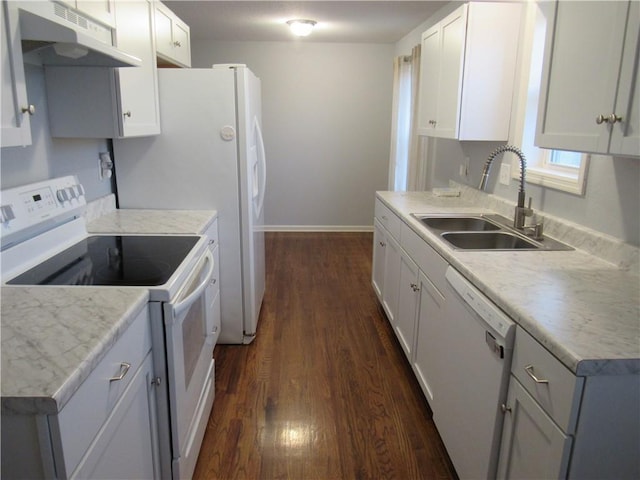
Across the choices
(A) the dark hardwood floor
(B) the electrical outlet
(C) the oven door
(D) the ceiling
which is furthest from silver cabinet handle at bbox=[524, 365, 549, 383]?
(D) the ceiling

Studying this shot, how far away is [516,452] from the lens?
51.1 inches

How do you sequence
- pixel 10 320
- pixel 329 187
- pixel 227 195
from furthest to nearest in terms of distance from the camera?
pixel 329 187
pixel 227 195
pixel 10 320

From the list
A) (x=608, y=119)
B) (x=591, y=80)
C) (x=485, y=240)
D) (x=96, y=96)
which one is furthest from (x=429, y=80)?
(x=96, y=96)

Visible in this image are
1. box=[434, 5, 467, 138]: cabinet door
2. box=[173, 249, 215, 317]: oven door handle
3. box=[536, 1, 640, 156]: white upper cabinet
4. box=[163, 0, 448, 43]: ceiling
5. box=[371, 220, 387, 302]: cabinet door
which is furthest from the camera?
box=[163, 0, 448, 43]: ceiling

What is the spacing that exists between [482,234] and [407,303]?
0.57 m

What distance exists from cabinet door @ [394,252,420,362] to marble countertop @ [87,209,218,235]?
3.63ft

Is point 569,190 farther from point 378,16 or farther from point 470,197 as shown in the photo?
point 378,16

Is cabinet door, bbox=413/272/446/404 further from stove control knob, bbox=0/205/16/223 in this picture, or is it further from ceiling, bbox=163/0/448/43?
ceiling, bbox=163/0/448/43

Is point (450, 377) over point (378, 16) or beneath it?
beneath

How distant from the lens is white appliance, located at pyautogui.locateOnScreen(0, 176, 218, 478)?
4.93 feet

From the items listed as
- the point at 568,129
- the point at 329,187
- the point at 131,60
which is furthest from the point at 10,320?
the point at 329,187

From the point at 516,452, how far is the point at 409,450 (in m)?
0.80

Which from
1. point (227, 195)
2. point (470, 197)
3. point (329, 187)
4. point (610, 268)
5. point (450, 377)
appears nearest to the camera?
point (610, 268)

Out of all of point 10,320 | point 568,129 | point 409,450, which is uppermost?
point 568,129
